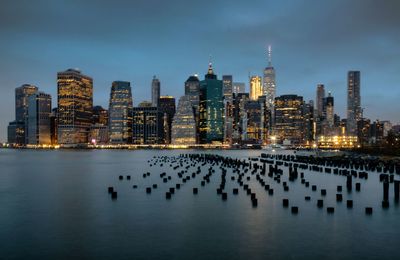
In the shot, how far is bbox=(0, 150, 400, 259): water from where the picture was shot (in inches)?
898

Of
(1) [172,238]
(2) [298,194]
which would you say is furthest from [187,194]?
(1) [172,238]

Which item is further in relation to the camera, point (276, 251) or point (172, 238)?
point (172, 238)

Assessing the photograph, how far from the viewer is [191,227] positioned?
2898 centimetres

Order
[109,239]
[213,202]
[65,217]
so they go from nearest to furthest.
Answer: [109,239] < [65,217] < [213,202]

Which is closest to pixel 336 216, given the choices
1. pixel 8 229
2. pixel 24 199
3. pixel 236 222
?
pixel 236 222

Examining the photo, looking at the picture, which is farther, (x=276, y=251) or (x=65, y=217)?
(x=65, y=217)

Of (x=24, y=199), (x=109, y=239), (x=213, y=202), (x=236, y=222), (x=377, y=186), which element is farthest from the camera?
(x=377, y=186)

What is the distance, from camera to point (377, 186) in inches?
2050

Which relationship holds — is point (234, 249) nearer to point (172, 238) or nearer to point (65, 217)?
point (172, 238)

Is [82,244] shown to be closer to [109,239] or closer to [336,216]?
[109,239]

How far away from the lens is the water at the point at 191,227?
22.8 meters

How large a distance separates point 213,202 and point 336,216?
1150 centimetres

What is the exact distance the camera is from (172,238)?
2572 centimetres

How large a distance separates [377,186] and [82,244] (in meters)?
→ 38.9
